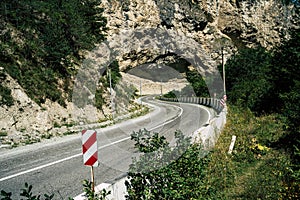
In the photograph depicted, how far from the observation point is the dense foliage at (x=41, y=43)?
52.9 feet

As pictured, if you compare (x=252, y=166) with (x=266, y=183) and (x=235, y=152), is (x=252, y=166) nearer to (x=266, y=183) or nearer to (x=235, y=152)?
(x=235, y=152)

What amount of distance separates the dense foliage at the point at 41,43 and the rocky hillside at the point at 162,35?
3.07 feet

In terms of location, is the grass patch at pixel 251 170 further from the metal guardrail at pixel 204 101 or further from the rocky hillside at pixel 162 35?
the metal guardrail at pixel 204 101

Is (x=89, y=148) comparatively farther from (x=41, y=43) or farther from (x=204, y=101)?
(x=204, y=101)

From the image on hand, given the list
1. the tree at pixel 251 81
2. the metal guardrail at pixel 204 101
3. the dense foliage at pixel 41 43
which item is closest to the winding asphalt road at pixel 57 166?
the dense foliage at pixel 41 43

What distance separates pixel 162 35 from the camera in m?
45.1

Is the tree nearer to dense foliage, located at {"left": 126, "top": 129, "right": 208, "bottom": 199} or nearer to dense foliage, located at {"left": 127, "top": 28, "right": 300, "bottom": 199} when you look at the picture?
dense foliage, located at {"left": 127, "top": 28, "right": 300, "bottom": 199}

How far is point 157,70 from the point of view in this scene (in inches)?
1403

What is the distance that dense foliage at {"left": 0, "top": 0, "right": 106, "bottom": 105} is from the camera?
16.1m

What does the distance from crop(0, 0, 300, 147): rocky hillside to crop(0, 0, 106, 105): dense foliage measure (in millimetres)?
937

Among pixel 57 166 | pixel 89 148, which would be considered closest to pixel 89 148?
pixel 89 148

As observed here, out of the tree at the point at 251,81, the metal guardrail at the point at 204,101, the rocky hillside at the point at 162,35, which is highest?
the rocky hillside at the point at 162,35

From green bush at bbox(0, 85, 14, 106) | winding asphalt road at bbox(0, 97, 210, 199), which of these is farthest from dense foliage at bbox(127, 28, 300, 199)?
green bush at bbox(0, 85, 14, 106)

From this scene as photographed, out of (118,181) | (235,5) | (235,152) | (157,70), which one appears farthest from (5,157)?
(235,5)
